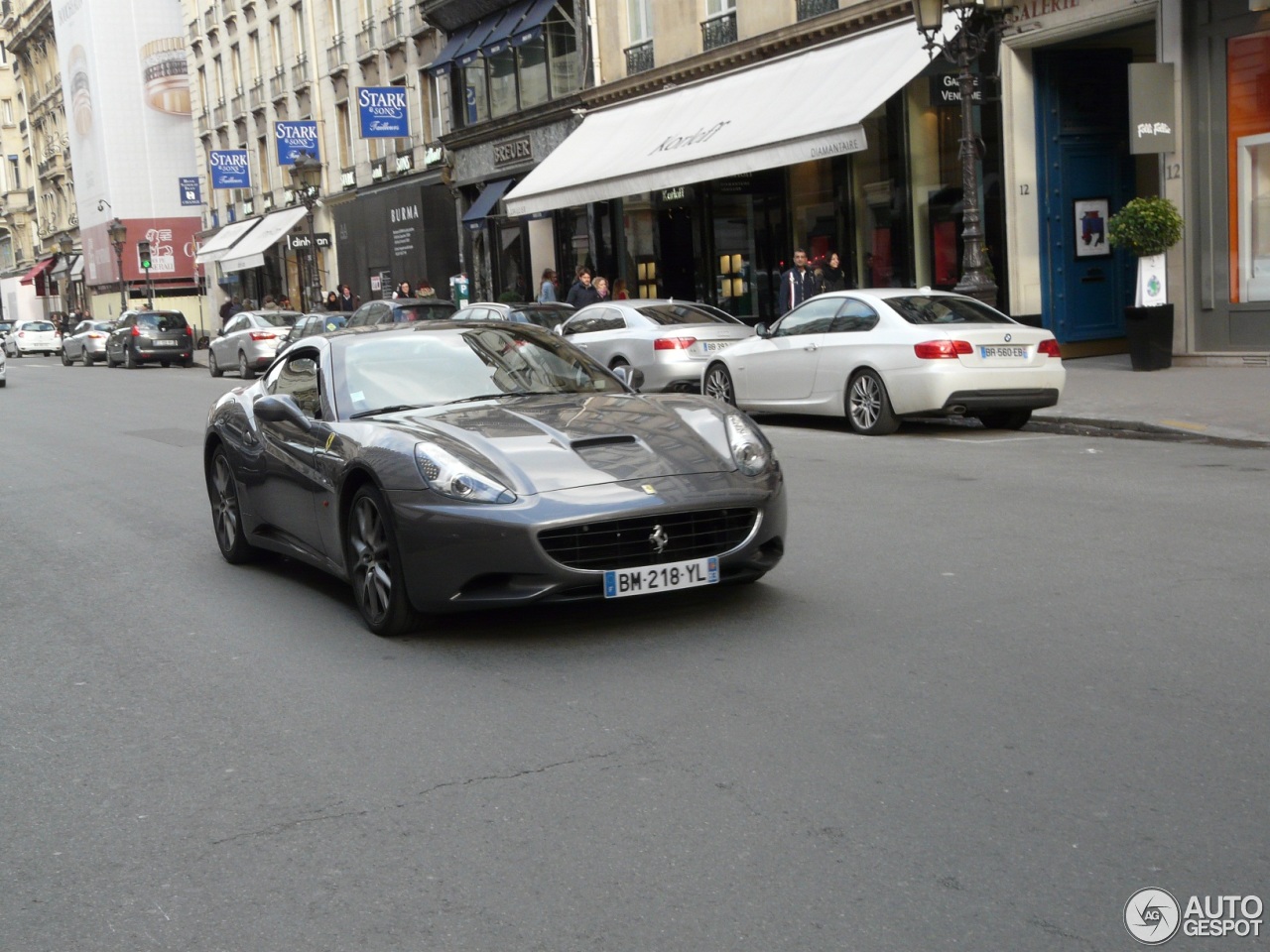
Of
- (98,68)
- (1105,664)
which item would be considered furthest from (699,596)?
(98,68)

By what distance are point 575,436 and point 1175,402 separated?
33.5 feet

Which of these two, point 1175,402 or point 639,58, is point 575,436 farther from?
point 639,58

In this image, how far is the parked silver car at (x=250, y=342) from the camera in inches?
1238

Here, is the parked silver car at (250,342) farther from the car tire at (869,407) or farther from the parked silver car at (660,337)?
the car tire at (869,407)

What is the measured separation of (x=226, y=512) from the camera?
8.56 m

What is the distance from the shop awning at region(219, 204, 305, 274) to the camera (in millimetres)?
47969

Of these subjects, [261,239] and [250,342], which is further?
Answer: [261,239]

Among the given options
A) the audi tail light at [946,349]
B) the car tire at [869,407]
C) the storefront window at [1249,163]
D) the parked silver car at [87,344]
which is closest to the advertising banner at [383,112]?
the parked silver car at [87,344]

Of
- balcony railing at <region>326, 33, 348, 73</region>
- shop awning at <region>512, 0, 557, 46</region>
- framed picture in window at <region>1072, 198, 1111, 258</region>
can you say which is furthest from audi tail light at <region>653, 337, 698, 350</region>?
balcony railing at <region>326, 33, 348, 73</region>

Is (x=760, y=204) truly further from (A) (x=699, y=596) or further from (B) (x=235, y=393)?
(A) (x=699, y=596)

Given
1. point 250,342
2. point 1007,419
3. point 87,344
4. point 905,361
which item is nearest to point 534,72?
point 250,342

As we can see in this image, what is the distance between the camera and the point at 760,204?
2638 cm

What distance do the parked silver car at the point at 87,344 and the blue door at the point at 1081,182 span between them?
33.2 m

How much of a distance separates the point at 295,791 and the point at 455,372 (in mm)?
3173
